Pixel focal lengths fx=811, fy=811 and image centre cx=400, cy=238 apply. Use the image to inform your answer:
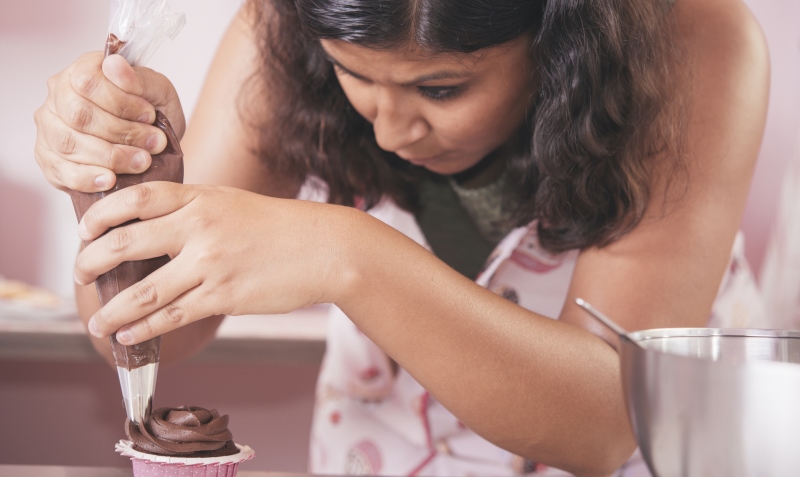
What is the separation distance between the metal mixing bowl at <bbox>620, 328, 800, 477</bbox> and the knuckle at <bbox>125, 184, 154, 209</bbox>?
0.42m

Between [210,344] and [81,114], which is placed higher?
[81,114]

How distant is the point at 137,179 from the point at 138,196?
82mm

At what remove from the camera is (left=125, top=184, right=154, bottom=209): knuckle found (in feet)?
2.32

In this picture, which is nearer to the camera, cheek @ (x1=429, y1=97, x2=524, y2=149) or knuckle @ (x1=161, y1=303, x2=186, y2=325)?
knuckle @ (x1=161, y1=303, x2=186, y2=325)

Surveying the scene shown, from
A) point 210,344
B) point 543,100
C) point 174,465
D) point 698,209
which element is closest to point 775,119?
point 698,209

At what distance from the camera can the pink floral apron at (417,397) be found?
4.19 feet

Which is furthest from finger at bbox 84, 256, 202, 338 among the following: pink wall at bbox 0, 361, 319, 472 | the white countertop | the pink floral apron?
pink wall at bbox 0, 361, 319, 472

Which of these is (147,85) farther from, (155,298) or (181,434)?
(181,434)

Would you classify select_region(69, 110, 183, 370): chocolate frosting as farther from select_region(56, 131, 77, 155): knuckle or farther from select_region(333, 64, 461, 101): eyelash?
select_region(333, 64, 461, 101): eyelash

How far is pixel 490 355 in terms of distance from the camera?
825 mm

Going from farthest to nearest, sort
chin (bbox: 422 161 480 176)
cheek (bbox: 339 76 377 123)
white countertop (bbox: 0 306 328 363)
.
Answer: white countertop (bbox: 0 306 328 363) → chin (bbox: 422 161 480 176) → cheek (bbox: 339 76 377 123)

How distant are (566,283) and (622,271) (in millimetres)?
256

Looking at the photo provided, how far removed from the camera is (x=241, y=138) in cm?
128

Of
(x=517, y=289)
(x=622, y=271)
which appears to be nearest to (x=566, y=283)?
(x=517, y=289)
